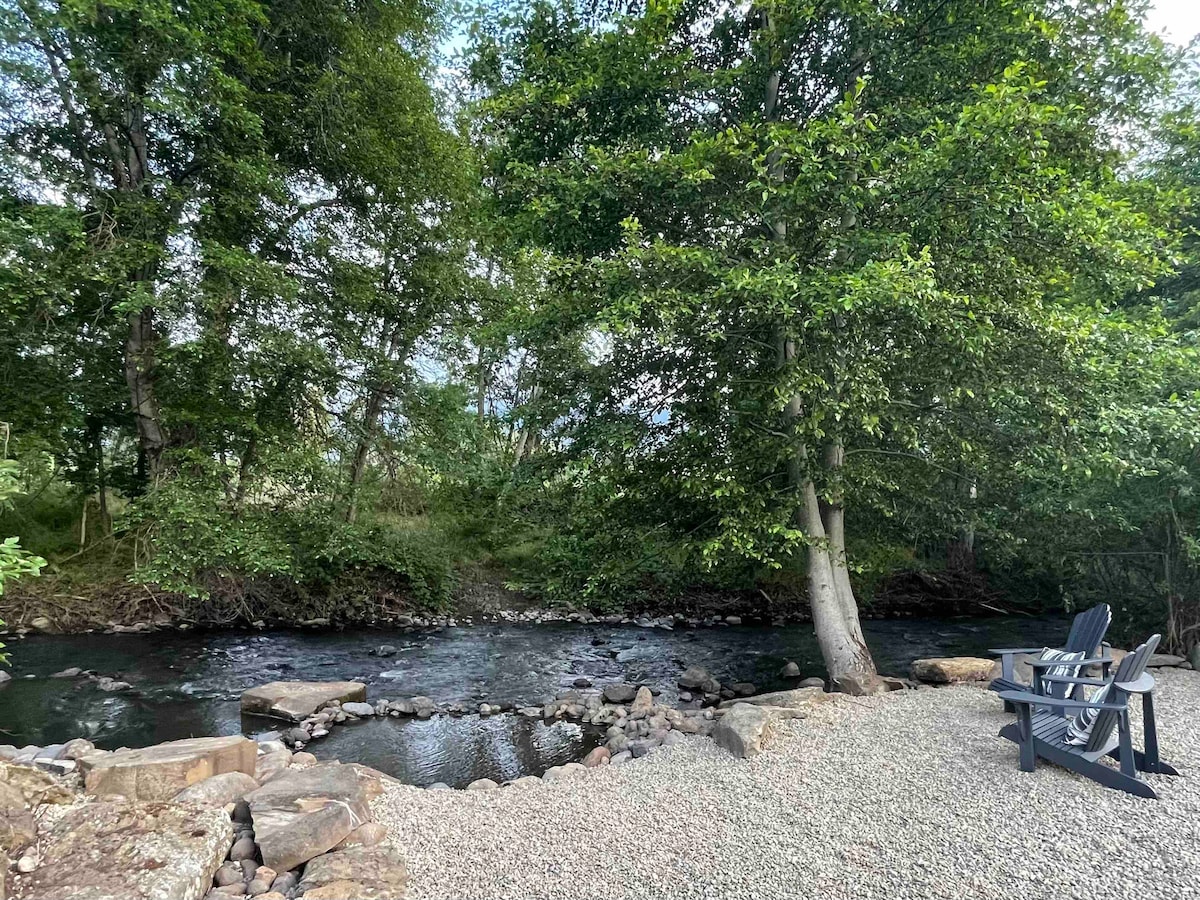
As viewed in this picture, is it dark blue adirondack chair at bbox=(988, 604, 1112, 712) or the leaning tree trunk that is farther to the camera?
the leaning tree trunk

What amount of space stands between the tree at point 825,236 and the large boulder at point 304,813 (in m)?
3.93

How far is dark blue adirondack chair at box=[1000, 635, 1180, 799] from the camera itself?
3.81 metres

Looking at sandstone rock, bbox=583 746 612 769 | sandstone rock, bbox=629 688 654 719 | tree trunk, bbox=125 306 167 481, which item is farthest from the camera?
tree trunk, bbox=125 306 167 481

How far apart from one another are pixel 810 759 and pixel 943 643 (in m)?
8.36

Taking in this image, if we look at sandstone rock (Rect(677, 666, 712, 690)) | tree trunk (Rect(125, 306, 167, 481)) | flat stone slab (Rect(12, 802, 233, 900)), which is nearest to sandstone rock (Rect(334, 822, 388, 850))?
flat stone slab (Rect(12, 802, 233, 900))

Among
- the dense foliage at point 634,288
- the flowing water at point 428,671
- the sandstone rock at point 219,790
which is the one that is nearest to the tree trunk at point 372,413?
the dense foliage at point 634,288

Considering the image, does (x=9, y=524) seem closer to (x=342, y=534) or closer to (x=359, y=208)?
(x=342, y=534)

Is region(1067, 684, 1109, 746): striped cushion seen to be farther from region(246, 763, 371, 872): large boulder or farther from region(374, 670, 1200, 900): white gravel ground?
region(246, 763, 371, 872): large boulder

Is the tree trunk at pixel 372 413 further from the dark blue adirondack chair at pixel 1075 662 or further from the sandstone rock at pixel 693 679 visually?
the dark blue adirondack chair at pixel 1075 662

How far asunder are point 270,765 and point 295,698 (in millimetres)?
3089

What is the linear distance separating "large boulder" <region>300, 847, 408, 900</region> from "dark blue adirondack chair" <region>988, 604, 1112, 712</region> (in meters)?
4.33

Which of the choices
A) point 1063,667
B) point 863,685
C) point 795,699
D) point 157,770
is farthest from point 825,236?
point 157,770

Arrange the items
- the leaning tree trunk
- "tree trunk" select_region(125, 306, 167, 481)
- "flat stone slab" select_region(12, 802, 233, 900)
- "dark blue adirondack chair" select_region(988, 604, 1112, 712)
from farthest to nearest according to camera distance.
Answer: "tree trunk" select_region(125, 306, 167, 481), the leaning tree trunk, "dark blue adirondack chair" select_region(988, 604, 1112, 712), "flat stone slab" select_region(12, 802, 233, 900)

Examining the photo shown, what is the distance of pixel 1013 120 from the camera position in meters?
5.48
